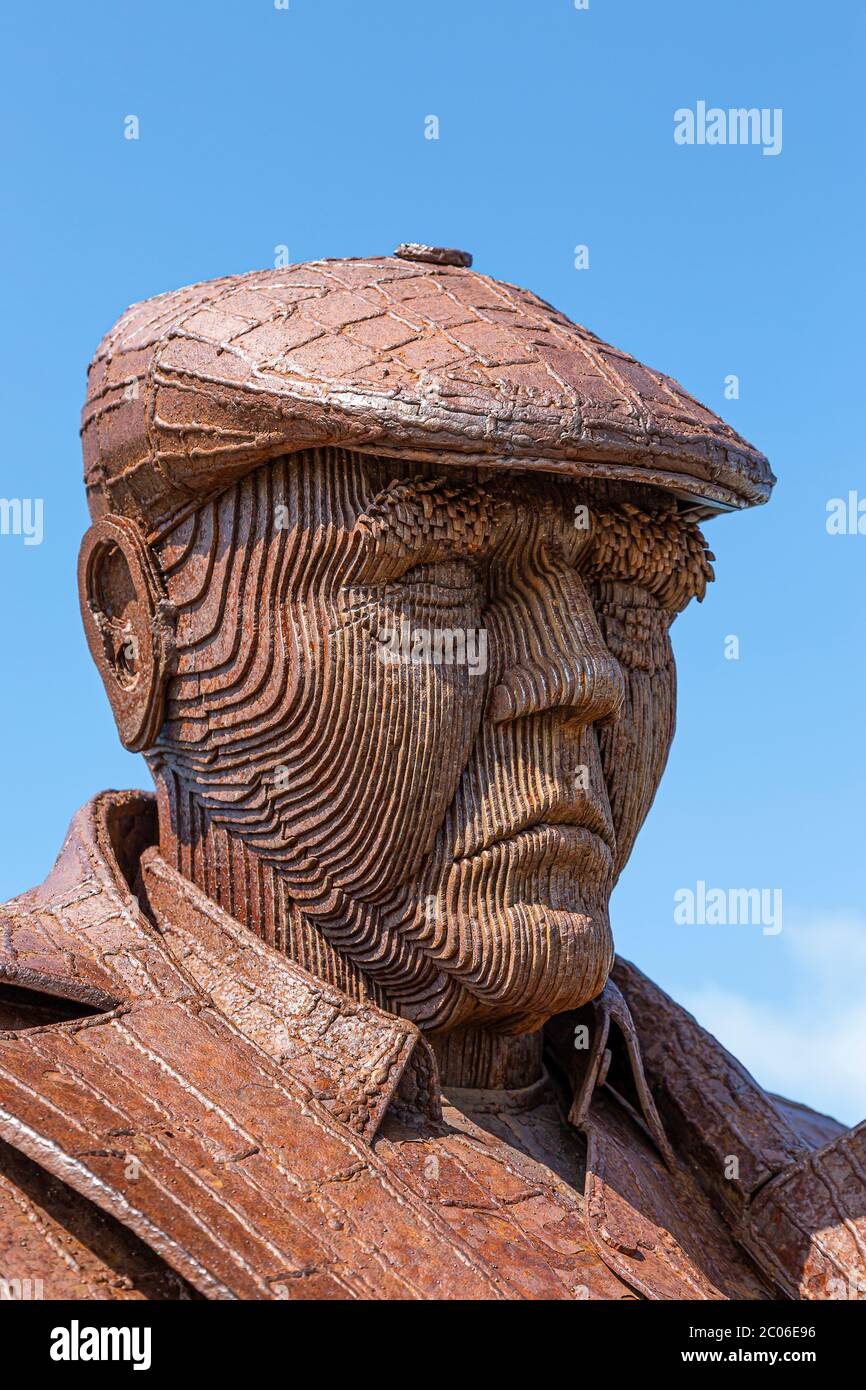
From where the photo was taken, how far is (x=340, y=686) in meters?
4.71

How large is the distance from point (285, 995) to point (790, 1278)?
159 cm

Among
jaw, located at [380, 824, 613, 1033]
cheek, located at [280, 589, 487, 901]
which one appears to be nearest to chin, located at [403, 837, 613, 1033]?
jaw, located at [380, 824, 613, 1033]

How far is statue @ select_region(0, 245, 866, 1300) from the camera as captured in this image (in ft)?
14.9

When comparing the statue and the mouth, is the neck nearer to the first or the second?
the statue

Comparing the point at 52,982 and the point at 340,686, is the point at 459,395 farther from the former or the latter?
the point at 52,982

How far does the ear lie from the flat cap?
0.26ft

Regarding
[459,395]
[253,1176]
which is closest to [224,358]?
[459,395]

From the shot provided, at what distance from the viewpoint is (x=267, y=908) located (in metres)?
4.92

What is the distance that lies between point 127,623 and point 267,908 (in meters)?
0.81

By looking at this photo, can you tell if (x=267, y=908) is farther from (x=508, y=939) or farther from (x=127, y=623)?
(x=127, y=623)

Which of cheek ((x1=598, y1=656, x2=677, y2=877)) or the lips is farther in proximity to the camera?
cheek ((x1=598, y1=656, x2=677, y2=877))

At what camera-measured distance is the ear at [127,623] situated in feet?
16.3

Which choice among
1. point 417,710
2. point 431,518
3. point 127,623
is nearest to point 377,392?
point 431,518

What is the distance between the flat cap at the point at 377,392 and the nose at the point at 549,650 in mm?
363
